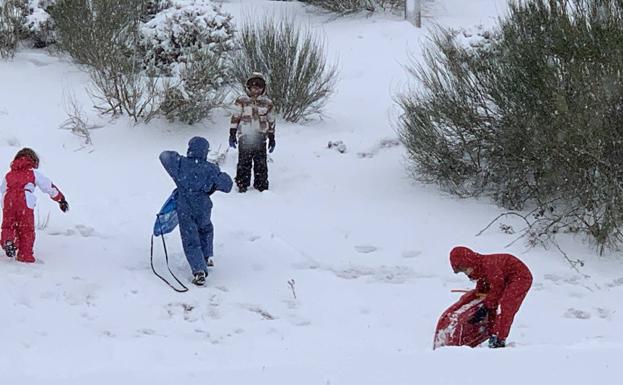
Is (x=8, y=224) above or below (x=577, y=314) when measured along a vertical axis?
above

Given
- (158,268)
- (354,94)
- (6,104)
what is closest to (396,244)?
(158,268)

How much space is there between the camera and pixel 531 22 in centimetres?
956

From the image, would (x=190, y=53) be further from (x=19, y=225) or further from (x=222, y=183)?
(x=19, y=225)

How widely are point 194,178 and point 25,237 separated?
1.56 metres

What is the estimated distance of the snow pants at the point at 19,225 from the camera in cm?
744

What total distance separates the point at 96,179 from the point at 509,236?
4895mm

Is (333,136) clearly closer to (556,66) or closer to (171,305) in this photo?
(556,66)

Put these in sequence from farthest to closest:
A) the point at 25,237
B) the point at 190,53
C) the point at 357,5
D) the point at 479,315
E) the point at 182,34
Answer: the point at 357,5, the point at 182,34, the point at 190,53, the point at 25,237, the point at 479,315

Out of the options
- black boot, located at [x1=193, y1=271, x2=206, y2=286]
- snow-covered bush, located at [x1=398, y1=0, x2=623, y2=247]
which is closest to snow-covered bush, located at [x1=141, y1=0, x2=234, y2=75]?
snow-covered bush, located at [x1=398, y1=0, x2=623, y2=247]

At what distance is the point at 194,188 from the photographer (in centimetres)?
750

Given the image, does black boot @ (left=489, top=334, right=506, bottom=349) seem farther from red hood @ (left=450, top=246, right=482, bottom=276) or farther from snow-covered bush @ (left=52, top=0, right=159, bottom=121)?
snow-covered bush @ (left=52, top=0, right=159, bottom=121)

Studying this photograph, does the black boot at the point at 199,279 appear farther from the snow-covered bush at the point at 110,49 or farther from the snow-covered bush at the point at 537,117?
the snow-covered bush at the point at 110,49

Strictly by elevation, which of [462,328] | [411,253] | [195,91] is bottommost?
[411,253]

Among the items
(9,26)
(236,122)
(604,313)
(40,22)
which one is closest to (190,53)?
(236,122)
